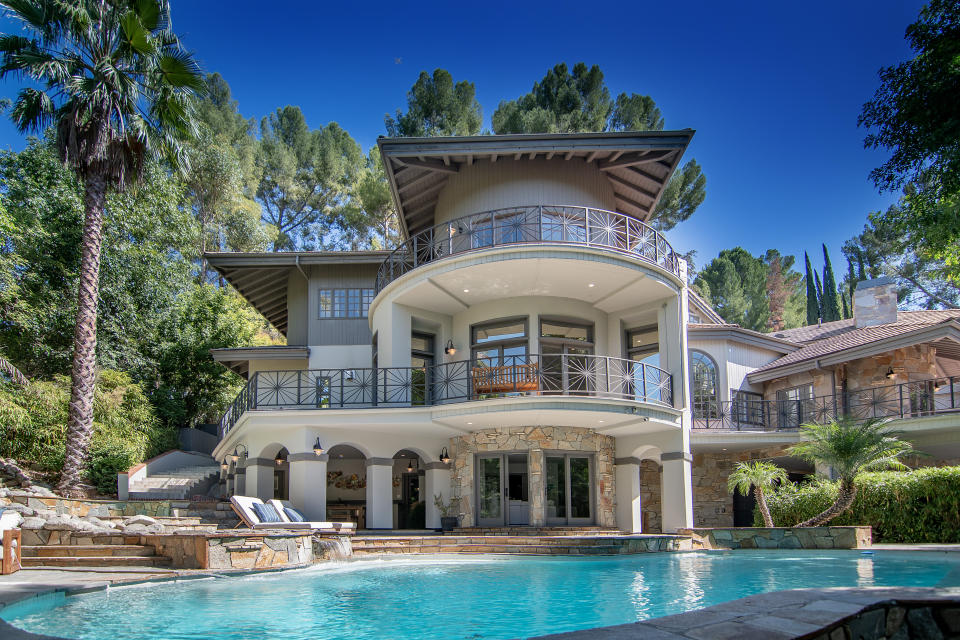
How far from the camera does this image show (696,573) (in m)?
10.2

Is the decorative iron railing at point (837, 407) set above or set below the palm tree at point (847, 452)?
above

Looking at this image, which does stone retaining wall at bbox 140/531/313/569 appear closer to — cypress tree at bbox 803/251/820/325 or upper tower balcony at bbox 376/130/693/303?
upper tower balcony at bbox 376/130/693/303

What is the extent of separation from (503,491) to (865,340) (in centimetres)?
1110

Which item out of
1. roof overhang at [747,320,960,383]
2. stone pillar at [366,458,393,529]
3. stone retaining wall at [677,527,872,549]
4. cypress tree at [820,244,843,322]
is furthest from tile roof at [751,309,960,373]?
cypress tree at [820,244,843,322]

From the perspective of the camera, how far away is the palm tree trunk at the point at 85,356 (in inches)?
660

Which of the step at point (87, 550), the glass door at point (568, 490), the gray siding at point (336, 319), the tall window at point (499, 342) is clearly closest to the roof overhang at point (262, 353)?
the gray siding at point (336, 319)

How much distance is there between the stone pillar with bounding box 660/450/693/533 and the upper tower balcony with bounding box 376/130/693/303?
431cm

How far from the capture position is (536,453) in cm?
1708

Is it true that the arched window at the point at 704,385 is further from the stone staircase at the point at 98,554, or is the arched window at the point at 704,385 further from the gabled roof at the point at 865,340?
the stone staircase at the point at 98,554

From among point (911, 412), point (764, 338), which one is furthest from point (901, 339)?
point (764, 338)

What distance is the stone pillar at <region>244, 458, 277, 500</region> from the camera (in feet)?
59.2

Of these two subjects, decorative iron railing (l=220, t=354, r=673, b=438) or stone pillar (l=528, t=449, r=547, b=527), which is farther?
stone pillar (l=528, t=449, r=547, b=527)

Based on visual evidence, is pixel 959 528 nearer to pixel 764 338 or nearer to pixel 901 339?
pixel 901 339

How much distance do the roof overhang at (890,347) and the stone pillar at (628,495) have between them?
6217 mm
